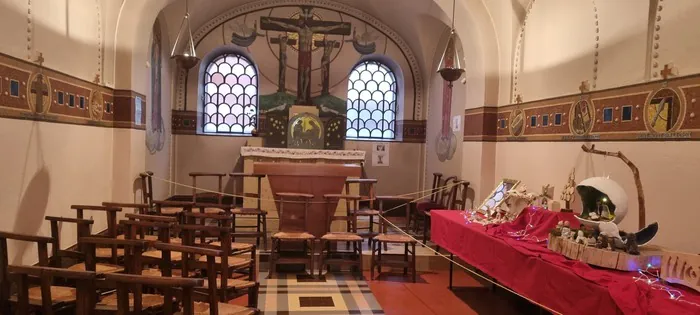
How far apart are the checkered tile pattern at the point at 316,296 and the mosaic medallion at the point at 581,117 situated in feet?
8.99

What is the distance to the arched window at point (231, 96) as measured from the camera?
1045cm

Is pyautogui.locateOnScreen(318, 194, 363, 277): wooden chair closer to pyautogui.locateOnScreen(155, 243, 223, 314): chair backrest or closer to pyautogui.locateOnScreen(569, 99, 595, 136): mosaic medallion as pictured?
pyautogui.locateOnScreen(155, 243, 223, 314): chair backrest

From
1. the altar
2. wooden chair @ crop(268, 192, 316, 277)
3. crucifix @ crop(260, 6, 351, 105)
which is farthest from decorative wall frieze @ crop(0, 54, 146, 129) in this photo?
crucifix @ crop(260, 6, 351, 105)

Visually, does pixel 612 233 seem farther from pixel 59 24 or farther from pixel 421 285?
pixel 59 24

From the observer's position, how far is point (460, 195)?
771cm

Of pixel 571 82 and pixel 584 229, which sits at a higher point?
pixel 571 82

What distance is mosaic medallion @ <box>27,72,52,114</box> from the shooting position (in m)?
4.28

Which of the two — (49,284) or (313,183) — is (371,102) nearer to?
(313,183)

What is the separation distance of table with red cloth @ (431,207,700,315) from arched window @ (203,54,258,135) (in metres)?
6.23

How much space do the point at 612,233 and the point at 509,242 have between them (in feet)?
3.20

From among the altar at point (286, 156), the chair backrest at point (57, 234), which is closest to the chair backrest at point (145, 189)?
the altar at point (286, 156)

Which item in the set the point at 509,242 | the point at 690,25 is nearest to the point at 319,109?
the point at 509,242

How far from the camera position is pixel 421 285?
586 cm

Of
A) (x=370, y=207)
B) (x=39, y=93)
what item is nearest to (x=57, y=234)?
(x=39, y=93)
